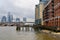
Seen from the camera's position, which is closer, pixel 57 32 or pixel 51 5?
pixel 57 32

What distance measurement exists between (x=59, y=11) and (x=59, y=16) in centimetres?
290

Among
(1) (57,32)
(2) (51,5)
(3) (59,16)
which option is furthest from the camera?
(2) (51,5)

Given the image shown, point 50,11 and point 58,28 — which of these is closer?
point 58,28

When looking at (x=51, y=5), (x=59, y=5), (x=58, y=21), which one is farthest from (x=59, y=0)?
(x=51, y=5)

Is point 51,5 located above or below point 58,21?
above

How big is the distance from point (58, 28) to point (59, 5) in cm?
1521

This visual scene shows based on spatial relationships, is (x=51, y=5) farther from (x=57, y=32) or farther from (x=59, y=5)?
(x=57, y=32)

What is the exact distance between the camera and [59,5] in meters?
103

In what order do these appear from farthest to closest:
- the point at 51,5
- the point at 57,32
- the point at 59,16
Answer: the point at 51,5
the point at 59,16
the point at 57,32

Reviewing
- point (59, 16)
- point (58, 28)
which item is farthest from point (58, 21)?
point (58, 28)

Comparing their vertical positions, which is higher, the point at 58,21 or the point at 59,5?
the point at 59,5

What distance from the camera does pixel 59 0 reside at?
10531cm

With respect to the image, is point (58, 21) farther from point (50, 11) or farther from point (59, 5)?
point (50, 11)

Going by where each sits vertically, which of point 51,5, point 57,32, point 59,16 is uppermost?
point 51,5
